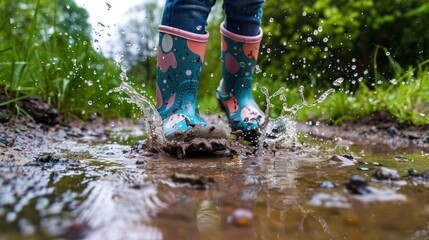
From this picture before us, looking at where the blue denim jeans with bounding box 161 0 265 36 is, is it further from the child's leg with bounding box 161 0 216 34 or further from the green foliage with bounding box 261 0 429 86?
the green foliage with bounding box 261 0 429 86

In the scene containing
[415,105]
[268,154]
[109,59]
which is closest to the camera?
[268,154]

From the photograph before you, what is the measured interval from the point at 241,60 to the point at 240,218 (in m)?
1.52

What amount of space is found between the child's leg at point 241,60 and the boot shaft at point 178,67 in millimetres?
286

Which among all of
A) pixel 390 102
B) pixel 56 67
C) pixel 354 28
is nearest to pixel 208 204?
pixel 56 67

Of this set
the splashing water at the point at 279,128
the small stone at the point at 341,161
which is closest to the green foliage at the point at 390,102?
the splashing water at the point at 279,128

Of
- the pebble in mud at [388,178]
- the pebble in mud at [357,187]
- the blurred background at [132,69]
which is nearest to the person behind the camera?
the pebble in mud at [357,187]

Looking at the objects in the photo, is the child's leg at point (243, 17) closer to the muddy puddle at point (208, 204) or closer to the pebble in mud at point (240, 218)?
the muddy puddle at point (208, 204)

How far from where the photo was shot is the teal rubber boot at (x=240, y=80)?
6.84 feet

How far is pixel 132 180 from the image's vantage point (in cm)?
101

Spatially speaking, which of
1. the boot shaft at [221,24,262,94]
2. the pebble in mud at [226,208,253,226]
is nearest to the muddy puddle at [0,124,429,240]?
the pebble in mud at [226,208,253,226]

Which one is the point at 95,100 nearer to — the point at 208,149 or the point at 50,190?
the point at 208,149

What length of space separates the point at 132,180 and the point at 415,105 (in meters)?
2.94

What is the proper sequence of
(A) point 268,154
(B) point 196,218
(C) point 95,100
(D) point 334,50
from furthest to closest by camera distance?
(D) point 334,50, (C) point 95,100, (A) point 268,154, (B) point 196,218

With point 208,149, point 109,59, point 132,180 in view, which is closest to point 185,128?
point 208,149
